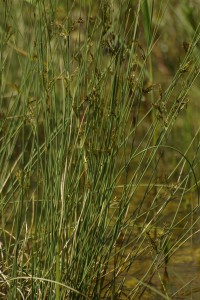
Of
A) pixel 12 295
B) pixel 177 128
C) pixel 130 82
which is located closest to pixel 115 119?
pixel 130 82

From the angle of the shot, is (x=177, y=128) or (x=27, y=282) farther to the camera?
(x=177, y=128)

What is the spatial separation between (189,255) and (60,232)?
113 cm

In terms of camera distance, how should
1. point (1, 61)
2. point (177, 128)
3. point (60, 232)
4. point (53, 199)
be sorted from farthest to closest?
point (177, 128), point (1, 61), point (53, 199), point (60, 232)

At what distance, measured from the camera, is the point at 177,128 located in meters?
4.68

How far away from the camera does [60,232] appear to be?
2383 mm

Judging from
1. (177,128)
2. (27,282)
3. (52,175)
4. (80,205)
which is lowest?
(177,128)

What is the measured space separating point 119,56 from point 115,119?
176 millimetres

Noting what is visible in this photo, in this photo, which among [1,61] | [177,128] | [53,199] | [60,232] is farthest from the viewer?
[177,128]

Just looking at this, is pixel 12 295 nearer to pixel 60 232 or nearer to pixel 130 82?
pixel 60 232

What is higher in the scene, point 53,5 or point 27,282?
point 53,5

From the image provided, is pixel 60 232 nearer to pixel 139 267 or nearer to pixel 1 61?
pixel 1 61

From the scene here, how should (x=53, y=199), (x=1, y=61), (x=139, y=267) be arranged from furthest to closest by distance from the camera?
(x=139, y=267) → (x=1, y=61) → (x=53, y=199)

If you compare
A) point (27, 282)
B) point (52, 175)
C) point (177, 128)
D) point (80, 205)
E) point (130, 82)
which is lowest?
point (177, 128)

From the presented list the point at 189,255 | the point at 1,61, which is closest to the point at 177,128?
the point at 189,255
